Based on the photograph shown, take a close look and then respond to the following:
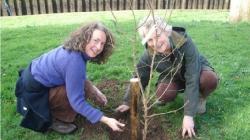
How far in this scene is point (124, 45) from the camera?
6059mm

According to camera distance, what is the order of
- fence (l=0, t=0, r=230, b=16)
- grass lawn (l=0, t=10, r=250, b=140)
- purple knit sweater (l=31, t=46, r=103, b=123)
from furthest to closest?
fence (l=0, t=0, r=230, b=16), grass lawn (l=0, t=10, r=250, b=140), purple knit sweater (l=31, t=46, r=103, b=123)

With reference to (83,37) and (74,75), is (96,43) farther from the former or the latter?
(74,75)

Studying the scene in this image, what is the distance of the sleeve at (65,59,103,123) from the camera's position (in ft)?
10.5

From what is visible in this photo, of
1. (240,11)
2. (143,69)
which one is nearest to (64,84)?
(143,69)

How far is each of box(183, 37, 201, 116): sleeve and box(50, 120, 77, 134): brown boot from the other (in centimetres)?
99

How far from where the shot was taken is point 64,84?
11.5ft

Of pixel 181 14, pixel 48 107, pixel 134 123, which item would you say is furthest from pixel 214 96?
pixel 181 14

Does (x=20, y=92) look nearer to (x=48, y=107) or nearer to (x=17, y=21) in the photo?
(x=48, y=107)

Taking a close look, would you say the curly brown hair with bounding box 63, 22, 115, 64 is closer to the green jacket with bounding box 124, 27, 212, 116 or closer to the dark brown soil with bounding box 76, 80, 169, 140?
the green jacket with bounding box 124, 27, 212, 116

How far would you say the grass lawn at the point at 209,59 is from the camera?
3699mm

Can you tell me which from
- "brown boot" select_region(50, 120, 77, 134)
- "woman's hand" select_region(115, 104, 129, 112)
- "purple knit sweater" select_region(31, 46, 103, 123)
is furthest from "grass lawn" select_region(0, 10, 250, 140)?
"purple knit sweater" select_region(31, 46, 103, 123)

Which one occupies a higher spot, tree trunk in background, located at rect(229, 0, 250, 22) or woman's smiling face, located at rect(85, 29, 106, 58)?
woman's smiling face, located at rect(85, 29, 106, 58)

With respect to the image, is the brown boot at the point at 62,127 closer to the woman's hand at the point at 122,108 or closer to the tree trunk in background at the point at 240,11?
the woman's hand at the point at 122,108

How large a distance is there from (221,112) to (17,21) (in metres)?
6.13
